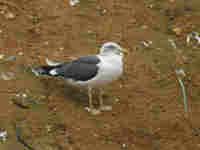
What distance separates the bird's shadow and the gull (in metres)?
0.18

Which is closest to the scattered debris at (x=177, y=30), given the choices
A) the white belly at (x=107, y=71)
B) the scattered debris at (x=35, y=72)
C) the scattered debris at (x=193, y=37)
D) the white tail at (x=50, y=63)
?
the scattered debris at (x=193, y=37)

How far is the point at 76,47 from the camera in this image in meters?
7.92

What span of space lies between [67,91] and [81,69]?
0.48 m

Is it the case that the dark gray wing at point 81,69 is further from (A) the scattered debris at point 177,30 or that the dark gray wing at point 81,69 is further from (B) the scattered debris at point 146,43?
(A) the scattered debris at point 177,30

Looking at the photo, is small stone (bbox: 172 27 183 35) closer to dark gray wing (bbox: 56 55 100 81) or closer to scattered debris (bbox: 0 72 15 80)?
dark gray wing (bbox: 56 55 100 81)

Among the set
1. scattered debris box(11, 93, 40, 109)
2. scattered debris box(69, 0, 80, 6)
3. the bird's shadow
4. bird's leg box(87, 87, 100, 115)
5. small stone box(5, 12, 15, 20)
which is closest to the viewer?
scattered debris box(11, 93, 40, 109)

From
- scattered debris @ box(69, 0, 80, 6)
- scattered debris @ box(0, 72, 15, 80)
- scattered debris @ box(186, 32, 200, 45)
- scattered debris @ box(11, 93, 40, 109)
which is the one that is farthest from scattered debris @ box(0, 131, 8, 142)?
scattered debris @ box(186, 32, 200, 45)

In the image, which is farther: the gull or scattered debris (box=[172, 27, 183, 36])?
scattered debris (box=[172, 27, 183, 36])

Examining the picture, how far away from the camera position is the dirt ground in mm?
5973

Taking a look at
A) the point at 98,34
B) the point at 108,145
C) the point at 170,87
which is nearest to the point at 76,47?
the point at 98,34

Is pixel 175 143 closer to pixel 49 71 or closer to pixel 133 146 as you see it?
pixel 133 146

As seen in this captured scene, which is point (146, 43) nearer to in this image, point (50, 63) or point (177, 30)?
point (177, 30)

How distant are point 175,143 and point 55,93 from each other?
1.91 metres

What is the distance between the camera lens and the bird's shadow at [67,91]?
6742mm
